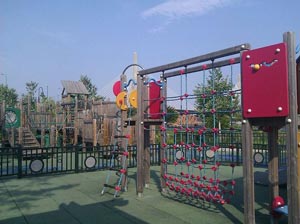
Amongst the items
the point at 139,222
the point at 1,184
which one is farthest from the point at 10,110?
the point at 139,222

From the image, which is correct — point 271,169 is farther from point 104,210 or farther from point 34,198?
point 34,198

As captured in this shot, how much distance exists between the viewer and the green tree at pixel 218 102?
571 cm

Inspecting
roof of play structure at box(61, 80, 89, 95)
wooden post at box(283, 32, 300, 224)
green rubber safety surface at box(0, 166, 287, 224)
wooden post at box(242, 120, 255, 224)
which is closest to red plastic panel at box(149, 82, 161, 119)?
green rubber safety surface at box(0, 166, 287, 224)

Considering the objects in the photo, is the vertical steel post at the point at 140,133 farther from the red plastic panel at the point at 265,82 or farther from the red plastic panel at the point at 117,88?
the red plastic panel at the point at 265,82

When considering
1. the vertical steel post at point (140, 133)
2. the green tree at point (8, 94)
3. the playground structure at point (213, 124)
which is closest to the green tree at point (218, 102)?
the playground structure at point (213, 124)

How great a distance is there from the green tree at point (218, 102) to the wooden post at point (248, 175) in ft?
1.74

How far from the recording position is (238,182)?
28.9 ft

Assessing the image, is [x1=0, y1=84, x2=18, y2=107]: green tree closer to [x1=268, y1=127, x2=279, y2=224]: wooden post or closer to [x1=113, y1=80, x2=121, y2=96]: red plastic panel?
[x1=113, y1=80, x2=121, y2=96]: red plastic panel

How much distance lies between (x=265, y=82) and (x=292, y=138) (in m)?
0.87

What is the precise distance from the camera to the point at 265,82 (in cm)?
436

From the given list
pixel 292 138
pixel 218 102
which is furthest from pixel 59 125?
pixel 292 138

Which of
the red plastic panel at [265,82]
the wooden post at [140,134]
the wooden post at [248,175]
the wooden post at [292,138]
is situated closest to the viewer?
the wooden post at [292,138]

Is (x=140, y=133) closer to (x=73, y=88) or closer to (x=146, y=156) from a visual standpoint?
(x=146, y=156)

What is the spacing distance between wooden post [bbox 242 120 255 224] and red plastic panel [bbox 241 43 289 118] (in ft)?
0.87
